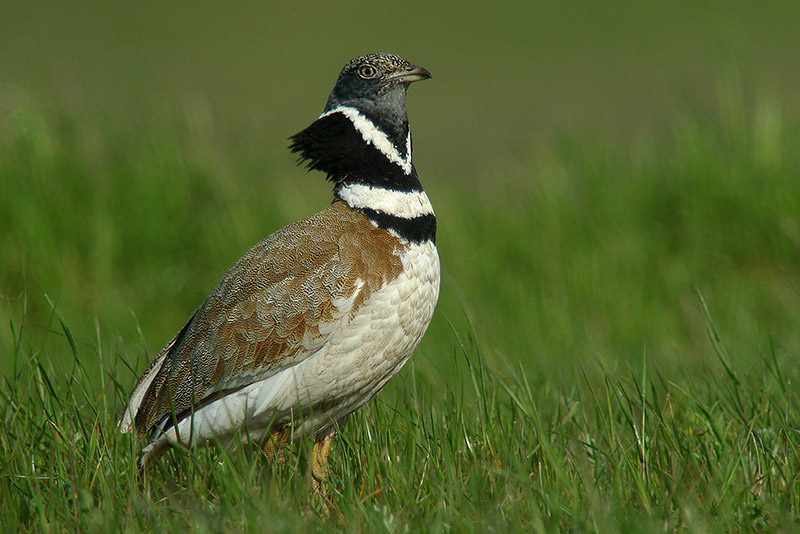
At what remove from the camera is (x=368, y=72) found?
414cm

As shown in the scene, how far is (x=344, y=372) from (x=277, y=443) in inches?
21.3

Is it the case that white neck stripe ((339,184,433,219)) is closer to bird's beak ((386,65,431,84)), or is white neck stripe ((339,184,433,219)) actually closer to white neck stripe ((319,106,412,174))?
white neck stripe ((319,106,412,174))

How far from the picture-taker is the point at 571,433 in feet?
13.7

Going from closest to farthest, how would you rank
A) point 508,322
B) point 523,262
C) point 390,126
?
1. point 390,126
2. point 508,322
3. point 523,262

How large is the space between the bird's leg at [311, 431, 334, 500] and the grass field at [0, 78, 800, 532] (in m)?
0.06

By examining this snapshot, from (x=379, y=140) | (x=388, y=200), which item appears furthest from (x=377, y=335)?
(x=379, y=140)

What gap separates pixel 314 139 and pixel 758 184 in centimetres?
403

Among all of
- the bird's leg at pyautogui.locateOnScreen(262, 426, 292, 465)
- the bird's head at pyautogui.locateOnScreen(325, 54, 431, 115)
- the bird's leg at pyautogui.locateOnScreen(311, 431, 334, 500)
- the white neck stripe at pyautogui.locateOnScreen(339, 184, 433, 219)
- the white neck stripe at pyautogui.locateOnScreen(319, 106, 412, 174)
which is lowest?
the bird's leg at pyautogui.locateOnScreen(311, 431, 334, 500)

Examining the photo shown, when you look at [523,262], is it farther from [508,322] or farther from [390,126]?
[390,126]

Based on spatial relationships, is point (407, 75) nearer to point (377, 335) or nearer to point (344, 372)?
point (377, 335)

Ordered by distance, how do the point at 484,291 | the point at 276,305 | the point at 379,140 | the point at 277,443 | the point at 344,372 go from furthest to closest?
the point at 484,291
the point at 379,140
the point at 277,443
the point at 276,305
the point at 344,372

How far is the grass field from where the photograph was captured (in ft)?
11.9

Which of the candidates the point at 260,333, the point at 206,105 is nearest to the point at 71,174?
the point at 206,105

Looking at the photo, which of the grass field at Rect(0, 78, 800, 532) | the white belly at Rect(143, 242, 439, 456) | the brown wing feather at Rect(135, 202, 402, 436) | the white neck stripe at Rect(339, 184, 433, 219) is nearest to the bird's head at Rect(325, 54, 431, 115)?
the white neck stripe at Rect(339, 184, 433, 219)
